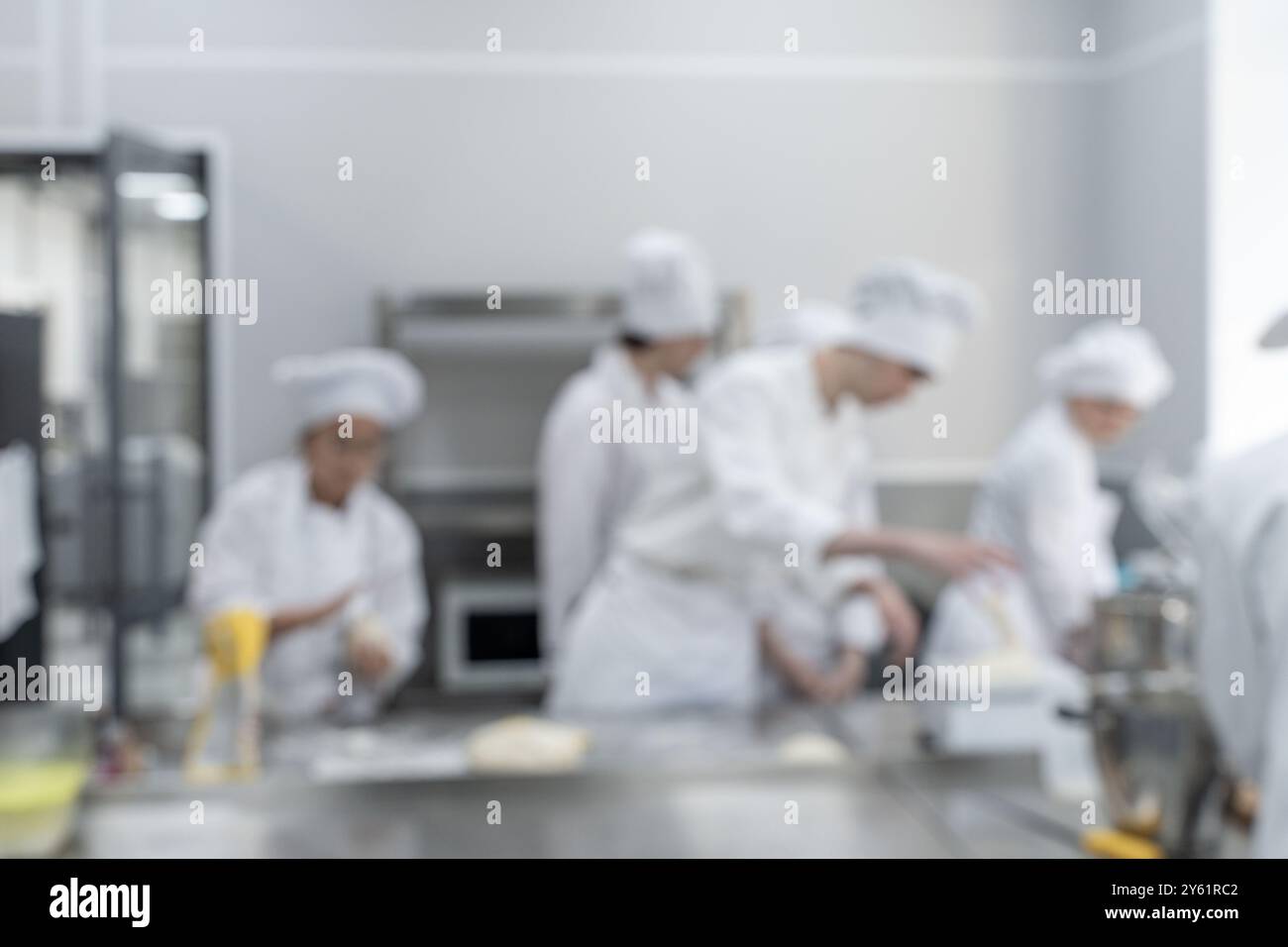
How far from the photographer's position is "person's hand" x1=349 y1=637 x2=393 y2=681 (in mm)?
1184

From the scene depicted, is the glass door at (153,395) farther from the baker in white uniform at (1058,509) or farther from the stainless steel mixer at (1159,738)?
the stainless steel mixer at (1159,738)

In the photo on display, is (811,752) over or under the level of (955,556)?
under

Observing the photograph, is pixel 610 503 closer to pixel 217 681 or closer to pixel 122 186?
pixel 217 681

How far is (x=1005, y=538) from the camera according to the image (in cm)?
163

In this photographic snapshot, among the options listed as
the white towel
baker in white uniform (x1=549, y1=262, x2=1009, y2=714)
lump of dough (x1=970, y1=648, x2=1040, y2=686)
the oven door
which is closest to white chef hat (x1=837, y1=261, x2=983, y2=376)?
baker in white uniform (x1=549, y1=262, x2=1009, y2=714)

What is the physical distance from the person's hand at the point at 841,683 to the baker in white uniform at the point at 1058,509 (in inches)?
5.4

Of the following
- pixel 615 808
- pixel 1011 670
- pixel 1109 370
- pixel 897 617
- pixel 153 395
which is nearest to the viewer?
pixel 615 808

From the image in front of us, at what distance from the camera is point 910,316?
123cm

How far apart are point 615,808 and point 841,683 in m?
0.52

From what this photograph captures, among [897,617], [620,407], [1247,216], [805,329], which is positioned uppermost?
[1247,216]

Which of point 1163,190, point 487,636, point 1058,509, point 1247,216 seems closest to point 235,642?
point 487,636

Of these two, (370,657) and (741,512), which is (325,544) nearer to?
(370,657)

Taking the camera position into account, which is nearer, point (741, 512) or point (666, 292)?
point (741, 512)

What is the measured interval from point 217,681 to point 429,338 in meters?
1.03
